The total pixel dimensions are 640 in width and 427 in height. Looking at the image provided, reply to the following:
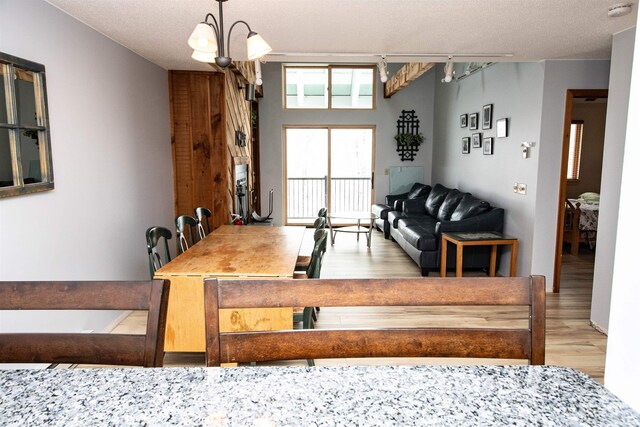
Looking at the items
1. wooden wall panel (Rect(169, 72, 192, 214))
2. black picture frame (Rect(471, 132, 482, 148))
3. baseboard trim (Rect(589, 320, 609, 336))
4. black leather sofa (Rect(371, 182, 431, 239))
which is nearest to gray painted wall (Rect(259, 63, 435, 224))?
black leather sofa (Rect(371, 182, 431, 239))

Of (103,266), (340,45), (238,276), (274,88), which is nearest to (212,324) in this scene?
(238,276)

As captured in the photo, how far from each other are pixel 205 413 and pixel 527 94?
482 centimetres

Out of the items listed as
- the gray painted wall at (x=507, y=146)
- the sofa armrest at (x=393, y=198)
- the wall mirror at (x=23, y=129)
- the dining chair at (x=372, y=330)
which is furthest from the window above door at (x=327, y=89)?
the dining chair at (x=372, y=330)

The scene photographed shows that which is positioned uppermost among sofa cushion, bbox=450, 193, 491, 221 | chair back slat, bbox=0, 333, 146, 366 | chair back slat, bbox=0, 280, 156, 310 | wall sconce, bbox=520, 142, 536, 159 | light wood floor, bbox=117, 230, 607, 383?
wall sconce, bbox=520, 142, 536, 159

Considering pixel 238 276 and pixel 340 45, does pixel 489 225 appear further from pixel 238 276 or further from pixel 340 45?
pixel 238 276

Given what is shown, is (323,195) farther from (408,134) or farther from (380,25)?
(380,25)

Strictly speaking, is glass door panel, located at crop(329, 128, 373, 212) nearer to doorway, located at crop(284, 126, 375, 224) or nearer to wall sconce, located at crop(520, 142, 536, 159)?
doorway, located at crop(284, 126, 375, 224)

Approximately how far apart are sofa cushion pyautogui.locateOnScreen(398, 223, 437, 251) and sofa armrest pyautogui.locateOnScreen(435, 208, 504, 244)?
0.32 feet

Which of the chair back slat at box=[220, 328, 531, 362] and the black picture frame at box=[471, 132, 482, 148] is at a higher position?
the black picture frame at box=[471, 132, 482, 148]

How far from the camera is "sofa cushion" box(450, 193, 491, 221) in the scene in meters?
5.16

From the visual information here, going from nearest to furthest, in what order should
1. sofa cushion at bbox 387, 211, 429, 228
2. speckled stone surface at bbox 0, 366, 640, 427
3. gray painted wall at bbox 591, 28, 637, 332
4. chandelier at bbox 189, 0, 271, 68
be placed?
speckled stone surface at bbox 0, 366, 640, 427
chandelier at bbox 189, 0, 271, 68
gray painted wall at bbox 591, 28, 637, 332
sofa cushion at bbox 387, 211, 429, 228

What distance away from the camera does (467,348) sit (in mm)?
1027

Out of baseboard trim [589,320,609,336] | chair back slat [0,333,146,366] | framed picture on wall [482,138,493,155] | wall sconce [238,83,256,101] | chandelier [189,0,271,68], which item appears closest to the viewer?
chair back slat [0,333,146,366]

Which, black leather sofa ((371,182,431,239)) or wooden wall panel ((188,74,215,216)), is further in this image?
black leather sofa ((371,182,431,239))
